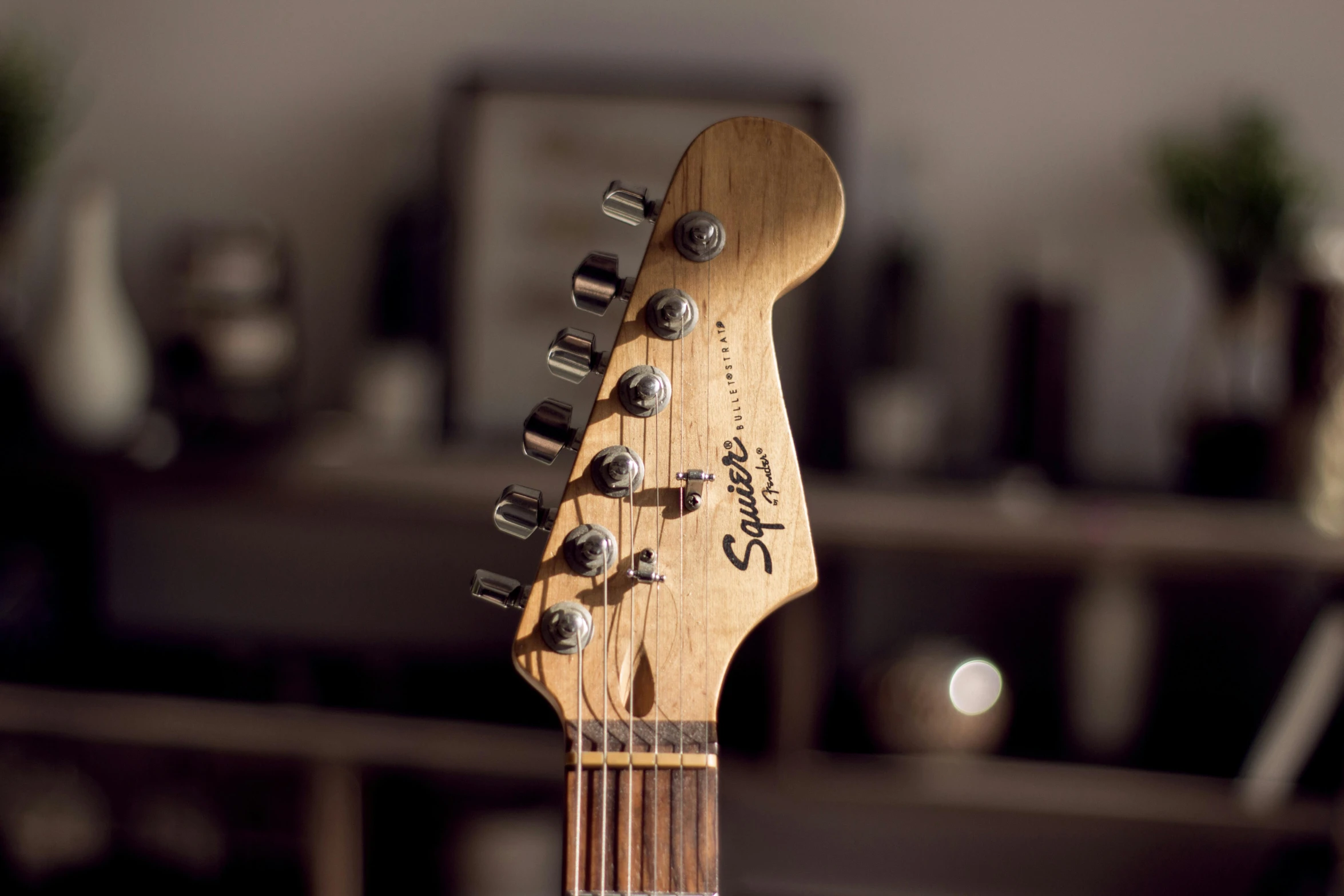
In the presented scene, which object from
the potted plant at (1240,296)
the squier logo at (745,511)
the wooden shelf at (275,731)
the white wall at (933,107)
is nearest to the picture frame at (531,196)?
the white wall at (933,107)

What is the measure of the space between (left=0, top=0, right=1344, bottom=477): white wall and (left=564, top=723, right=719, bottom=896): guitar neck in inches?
39.5

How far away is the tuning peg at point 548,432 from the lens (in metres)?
0.63

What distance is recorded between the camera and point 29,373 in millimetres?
1517

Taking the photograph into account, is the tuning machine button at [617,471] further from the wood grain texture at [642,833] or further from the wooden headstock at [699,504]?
the wood grain texture at [642,833]

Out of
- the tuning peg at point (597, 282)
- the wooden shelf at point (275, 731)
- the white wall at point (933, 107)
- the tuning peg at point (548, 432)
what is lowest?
the wooden shelf at point (275, 731)

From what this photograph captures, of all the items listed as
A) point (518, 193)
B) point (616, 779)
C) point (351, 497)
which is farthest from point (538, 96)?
point (616, 779)

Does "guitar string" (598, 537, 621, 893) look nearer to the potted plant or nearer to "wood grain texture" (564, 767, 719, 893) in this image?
"wood grain texture" (564, 767, 719, 893)

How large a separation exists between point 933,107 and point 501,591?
1163 mm

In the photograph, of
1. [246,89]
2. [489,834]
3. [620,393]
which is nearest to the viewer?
[620,393]

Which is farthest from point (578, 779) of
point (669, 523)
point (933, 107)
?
point (933, 107)

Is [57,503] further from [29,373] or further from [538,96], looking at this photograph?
[538,96]

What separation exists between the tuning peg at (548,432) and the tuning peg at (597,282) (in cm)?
6

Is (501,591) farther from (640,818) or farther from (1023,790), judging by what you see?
(1023,790)

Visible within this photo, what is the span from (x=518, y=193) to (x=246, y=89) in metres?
0.50
